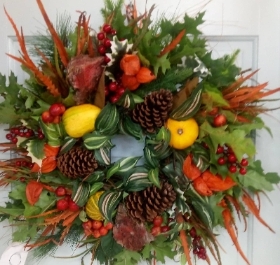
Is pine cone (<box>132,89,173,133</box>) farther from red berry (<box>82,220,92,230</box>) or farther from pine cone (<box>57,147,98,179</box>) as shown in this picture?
red berry (<box>82,220,92,230</box>)

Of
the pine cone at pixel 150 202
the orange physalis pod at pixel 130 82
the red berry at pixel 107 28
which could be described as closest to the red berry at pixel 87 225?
the pine cone at pixel 150 202

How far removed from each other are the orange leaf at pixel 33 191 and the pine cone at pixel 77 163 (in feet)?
0.23

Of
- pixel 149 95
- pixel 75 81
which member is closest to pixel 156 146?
pixel 149 95

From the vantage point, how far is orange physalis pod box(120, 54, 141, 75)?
0.82 metres

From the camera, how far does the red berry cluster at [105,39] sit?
2.75 ft

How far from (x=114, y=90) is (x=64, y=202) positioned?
27cm

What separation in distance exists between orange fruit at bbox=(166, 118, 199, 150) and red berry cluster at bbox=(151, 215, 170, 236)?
0.55ft

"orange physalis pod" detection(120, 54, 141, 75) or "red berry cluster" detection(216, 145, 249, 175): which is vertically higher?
"orange physalis pod" detection(120, 54, 141, 75)

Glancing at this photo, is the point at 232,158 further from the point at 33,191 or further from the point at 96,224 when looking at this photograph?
the point at 33,191

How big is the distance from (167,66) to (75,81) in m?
0.19

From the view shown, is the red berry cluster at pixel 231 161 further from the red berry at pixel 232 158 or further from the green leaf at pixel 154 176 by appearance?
the green leaf at pixel 154 176

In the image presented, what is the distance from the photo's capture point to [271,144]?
38.4 inches

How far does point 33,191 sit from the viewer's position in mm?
894

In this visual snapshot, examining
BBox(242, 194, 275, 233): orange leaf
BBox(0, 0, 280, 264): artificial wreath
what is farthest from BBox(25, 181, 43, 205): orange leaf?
BBox(242, 194, 275, 233): orange leaf
